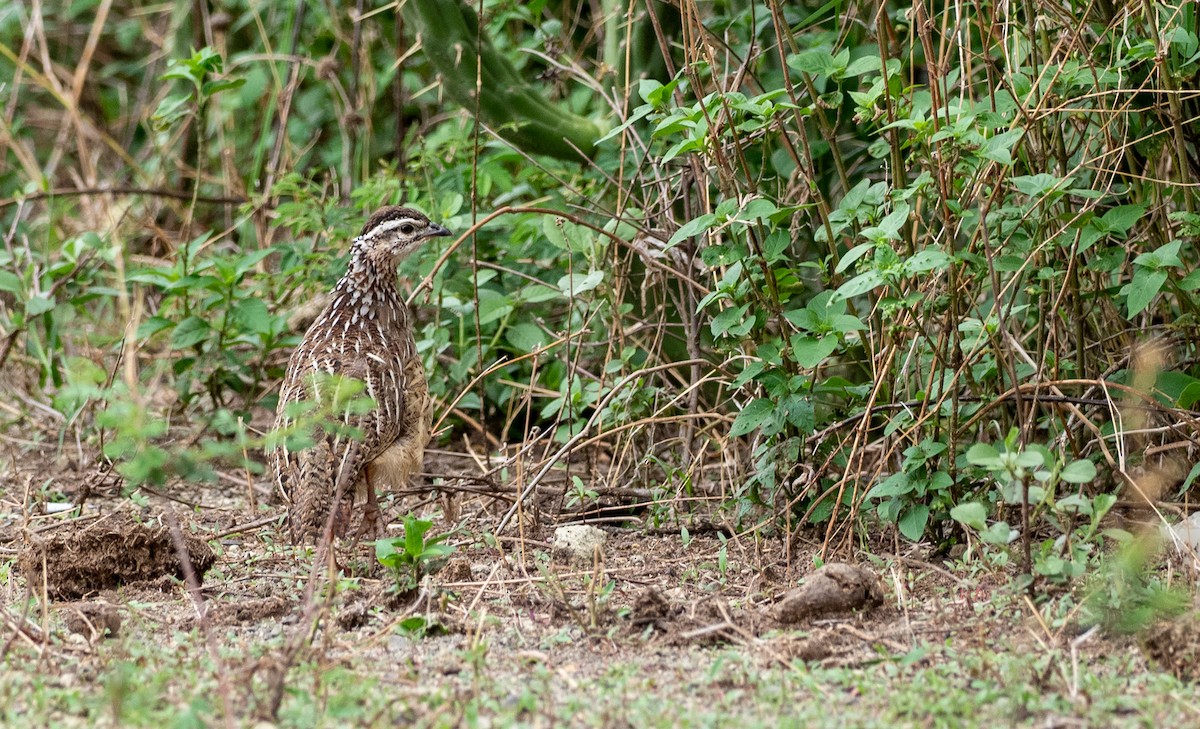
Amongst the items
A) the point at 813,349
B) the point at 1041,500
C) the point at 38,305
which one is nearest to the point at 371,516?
the point at 813,349

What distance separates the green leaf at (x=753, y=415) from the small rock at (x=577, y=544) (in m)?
0.68

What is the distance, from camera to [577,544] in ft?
17.4

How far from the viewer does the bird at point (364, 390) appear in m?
5.64

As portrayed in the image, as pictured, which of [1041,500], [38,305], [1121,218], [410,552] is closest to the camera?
[1041,500]

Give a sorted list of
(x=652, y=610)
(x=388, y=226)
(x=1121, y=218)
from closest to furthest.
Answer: (x=652, y=610) < (x=1121, y=218) < (x=388, y=226)

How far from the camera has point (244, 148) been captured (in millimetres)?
10773

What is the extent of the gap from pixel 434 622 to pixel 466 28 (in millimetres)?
3789

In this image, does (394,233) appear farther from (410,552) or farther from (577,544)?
(410,552)

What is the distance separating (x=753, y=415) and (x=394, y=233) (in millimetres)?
2376

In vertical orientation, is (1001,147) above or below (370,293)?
above

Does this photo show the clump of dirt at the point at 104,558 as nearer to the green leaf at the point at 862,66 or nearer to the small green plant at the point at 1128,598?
the green leaf at the point at 862,66

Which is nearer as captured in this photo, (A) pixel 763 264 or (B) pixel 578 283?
(A) pixel 763 264

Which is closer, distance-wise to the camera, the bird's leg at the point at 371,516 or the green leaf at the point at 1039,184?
the green leaf at the point at 1039,184

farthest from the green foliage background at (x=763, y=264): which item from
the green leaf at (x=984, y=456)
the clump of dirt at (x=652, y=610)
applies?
the clump of dirt at (x=652, y=610)
